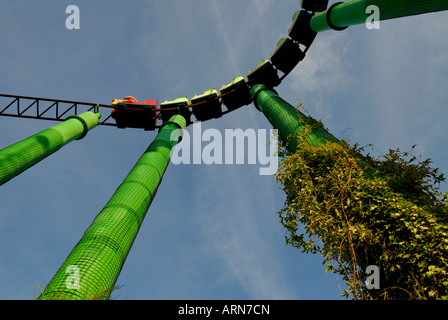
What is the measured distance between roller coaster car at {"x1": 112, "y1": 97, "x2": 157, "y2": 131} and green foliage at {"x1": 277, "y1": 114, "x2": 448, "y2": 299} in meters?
10.9

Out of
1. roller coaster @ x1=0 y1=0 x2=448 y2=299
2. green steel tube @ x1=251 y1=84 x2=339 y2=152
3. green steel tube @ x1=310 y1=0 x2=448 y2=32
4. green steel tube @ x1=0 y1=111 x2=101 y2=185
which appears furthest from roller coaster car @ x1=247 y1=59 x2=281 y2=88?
green steel tube @ x1=0 y1=111 x2=101 y2=185

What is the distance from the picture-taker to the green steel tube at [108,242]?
5758 millimetres

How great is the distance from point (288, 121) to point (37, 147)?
8168mm

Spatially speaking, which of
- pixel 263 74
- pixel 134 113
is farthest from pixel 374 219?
pixel 134 113

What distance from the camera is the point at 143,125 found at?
53.3 feet

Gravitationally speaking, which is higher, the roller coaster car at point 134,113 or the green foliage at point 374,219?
the roller coaster car at point 134,113

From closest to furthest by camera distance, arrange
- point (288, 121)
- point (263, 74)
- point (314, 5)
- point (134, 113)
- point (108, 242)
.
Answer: point (108, 242) < point (288, 121) < point (314, 5) < point (134, 113) < point (263, 74)

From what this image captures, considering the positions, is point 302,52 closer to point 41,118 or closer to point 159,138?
point 159,138

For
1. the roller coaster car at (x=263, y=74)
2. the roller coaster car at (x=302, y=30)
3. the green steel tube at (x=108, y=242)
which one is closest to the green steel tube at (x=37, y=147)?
the green steel tube at (x=108, y=242)

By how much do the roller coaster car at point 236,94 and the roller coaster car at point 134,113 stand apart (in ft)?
12.8

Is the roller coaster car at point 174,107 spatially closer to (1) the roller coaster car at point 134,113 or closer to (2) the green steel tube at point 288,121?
(1) the roller coaster car at point 134,113

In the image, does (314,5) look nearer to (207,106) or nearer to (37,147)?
(207,106)

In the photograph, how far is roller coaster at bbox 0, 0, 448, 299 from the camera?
21.1 feet

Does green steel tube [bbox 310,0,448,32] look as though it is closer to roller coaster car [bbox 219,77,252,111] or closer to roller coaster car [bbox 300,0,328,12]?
roller coaster car [bbox 300,0,328,12]
